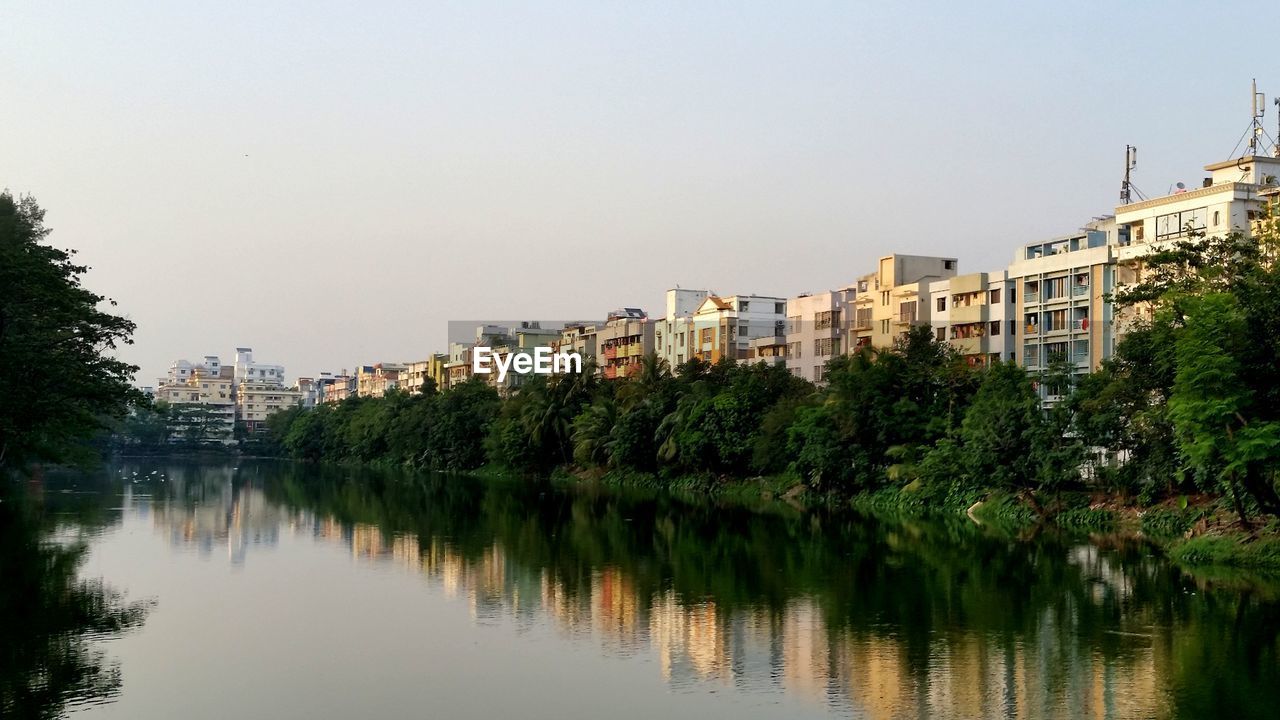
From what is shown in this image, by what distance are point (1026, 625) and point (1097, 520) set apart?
24.0 meters

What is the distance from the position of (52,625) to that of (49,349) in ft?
65.1

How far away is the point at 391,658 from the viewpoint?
22.0 meters

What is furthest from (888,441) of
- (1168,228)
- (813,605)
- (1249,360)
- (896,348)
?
(813,605)

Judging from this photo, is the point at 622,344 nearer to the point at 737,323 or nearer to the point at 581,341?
the point at 581,341

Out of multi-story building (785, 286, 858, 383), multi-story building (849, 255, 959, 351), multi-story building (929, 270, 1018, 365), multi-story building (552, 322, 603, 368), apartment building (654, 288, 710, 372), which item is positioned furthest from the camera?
multi-story building (552, 322, 603, 368)

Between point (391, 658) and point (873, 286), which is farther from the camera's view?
point (873, 286)

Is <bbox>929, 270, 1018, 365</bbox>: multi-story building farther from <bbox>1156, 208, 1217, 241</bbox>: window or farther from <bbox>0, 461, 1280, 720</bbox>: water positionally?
<bbox>0, 461, 1280, 720</bbox>: water

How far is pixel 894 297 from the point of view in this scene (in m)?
84.5

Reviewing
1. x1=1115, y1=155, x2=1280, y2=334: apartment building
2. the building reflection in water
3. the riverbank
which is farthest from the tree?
x1=1115, y1=155, x2=1280, y2=334: apartment building

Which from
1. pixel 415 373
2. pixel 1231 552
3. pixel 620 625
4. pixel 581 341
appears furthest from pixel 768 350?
pixel 415 373

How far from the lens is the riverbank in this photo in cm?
3622

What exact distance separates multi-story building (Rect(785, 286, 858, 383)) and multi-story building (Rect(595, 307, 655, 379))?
67.0 ft

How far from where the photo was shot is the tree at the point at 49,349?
39594 mm

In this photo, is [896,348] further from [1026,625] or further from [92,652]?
[92,652]
